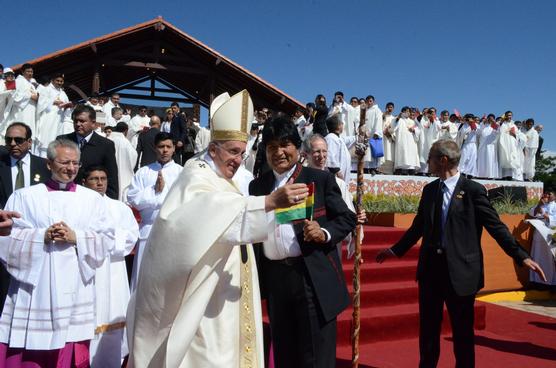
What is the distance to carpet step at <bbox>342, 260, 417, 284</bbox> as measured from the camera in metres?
7.15

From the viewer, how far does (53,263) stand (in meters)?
3.73

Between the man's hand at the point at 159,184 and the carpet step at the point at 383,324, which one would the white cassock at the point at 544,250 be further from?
the man's hand at the point at 159,184

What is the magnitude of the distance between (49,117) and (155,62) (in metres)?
6.92

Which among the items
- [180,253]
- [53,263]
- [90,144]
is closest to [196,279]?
[180,253]

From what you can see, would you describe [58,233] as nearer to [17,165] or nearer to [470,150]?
[17,165]

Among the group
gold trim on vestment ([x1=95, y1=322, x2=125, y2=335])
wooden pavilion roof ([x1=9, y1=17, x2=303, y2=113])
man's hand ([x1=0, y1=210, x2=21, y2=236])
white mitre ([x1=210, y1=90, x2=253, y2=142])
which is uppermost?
wooden pavilion roof ([x1=9, y1=17, x2=303, y2=113])

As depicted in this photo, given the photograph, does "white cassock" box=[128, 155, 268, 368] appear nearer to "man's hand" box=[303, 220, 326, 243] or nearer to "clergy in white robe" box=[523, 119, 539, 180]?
"man's hand" box=[303, 220, 326, 243]

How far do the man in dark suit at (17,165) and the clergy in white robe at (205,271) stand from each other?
104 inches

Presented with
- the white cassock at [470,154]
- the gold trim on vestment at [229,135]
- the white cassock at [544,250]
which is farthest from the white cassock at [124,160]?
the white cassock at [470,154]

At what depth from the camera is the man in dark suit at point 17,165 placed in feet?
15.6

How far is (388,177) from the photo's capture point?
13867 mm

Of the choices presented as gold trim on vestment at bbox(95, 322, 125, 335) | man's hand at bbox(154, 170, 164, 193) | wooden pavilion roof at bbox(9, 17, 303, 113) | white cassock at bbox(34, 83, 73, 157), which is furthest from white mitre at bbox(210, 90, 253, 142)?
wooden pavilion roof at bbox(9, 17, 303, 113)

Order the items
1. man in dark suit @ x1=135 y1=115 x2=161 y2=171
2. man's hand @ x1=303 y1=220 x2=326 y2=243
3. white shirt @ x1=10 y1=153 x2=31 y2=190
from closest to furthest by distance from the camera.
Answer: man's hand @ x1=303 y1=220 x2=326 y2=243 → white shirt @ x1=10 y1=153 x2=31 y2=190 → man in dark suit @ x1=135 y1=115 x2=161 y2=171

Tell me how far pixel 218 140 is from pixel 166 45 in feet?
55.5
